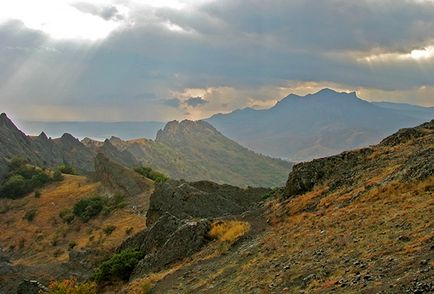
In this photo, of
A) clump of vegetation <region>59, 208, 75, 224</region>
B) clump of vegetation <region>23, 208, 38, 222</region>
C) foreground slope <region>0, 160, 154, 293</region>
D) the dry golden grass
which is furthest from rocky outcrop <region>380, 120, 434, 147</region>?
clump of vegetation <region>23, 208, 38, 222</region>

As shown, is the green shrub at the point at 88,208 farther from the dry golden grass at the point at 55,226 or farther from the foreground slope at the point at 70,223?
the dry golden grass at the point at 55,226

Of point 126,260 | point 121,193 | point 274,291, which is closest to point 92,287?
point 126,260

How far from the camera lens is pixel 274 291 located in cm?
1856

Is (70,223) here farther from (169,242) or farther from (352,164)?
(352,164)

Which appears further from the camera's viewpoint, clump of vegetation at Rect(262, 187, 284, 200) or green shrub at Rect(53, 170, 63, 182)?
green shrub at Rect(53, 170, 63, 182)

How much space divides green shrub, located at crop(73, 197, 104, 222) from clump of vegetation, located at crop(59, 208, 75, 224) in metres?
1.05

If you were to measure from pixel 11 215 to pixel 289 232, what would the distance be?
7728 cm

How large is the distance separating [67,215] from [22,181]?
2635 centimetres

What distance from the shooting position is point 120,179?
89875 mm

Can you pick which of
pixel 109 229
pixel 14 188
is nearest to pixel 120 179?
pixel 109 229

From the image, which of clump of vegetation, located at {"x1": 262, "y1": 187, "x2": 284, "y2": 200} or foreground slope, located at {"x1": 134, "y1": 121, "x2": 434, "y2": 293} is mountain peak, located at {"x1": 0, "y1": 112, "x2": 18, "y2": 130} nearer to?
clump of vegetation, located at {"x1": 262, "y1": 187, "x2": 284, "y2": 200}

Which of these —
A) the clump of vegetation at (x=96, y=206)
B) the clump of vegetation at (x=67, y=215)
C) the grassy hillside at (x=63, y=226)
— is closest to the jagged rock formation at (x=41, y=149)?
the grassy hillside at (x=63, y=226)

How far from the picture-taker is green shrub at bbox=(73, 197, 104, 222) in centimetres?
7888

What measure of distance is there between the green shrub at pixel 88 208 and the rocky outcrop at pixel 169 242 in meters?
43.3
